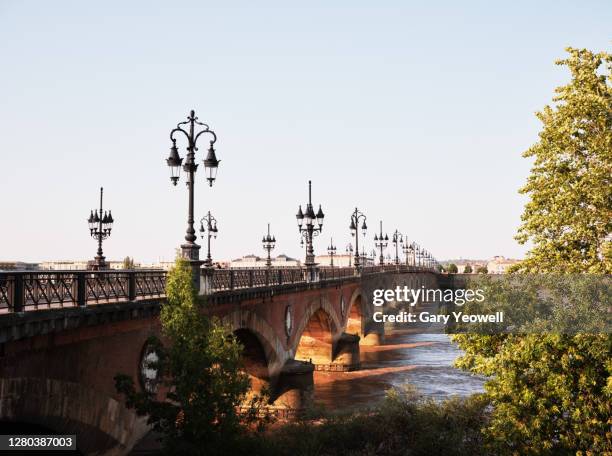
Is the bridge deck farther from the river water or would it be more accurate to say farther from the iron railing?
the river water

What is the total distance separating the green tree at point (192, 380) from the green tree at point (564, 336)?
617 centimetres

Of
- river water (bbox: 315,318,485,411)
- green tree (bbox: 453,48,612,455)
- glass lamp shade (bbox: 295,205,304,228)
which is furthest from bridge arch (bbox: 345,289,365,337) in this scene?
green tree (bbox: 453,48,612,455)

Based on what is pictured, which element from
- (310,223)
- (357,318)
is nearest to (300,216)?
(310,223)

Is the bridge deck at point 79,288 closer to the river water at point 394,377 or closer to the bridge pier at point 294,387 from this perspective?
the bridge pier at point 294,387

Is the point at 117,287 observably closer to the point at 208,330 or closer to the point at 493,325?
the point at 208,330

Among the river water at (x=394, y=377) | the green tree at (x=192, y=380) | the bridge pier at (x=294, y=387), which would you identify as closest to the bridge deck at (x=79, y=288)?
the green tree at (x=192, y=380)

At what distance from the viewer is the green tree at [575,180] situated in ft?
57.0

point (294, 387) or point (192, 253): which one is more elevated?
point (192, 253)

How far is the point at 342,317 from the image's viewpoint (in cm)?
4900

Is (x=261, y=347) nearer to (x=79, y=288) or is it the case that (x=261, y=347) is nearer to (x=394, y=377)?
(x=394, y=377)

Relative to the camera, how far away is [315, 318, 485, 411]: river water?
3525 cm

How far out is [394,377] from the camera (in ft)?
137

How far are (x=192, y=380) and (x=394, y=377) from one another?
27817 millimetres

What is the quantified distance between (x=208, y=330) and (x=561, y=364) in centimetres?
832
